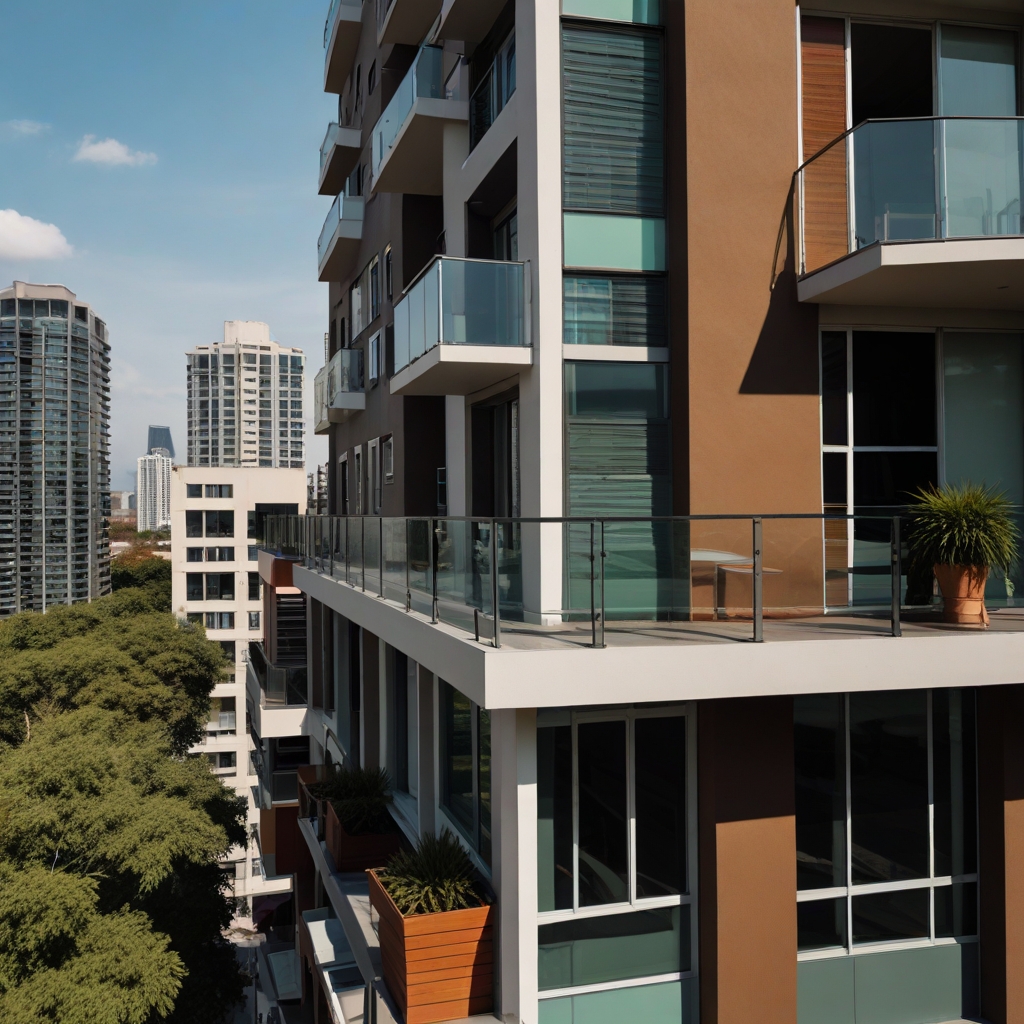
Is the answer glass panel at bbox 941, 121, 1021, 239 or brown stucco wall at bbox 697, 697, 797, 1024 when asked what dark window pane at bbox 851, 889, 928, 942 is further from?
glass panel at bbox 941, 121, 1021, 239

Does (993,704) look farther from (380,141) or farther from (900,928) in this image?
(380,141)

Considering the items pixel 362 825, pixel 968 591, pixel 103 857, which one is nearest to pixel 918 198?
pixel 968 591

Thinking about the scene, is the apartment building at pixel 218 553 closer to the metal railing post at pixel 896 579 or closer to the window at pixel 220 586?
the window at pixel 220 586

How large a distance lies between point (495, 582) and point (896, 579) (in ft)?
11.0

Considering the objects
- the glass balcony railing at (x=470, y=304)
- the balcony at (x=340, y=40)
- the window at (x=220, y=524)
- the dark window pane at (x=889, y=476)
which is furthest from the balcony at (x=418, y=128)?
the window at (x=220, y=524)

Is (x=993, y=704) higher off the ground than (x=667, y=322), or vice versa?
(x=667, y=322)

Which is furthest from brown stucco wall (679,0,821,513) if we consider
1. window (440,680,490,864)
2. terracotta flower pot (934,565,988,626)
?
window (440,680,490,864)

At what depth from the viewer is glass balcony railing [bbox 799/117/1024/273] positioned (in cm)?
906

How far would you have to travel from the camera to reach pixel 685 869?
28.1 feet

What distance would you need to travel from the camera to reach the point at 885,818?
8.85 metres

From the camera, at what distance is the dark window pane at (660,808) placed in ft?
27.8

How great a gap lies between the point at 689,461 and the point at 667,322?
168 centimetres

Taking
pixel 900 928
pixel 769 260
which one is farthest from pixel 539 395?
pixel 900 928

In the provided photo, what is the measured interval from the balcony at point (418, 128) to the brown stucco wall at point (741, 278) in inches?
189
